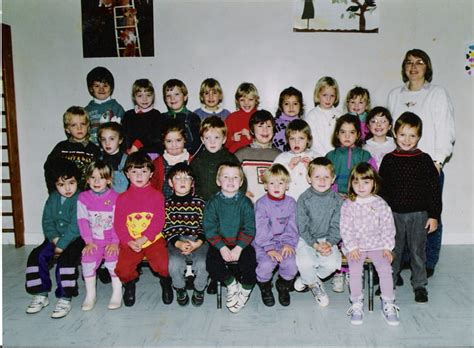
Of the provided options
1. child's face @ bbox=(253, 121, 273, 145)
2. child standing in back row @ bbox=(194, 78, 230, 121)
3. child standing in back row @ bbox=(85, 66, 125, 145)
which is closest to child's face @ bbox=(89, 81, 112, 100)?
child standing in back row @ bbox=(85, 66, 125, 145)

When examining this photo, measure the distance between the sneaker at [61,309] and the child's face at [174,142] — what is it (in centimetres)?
121

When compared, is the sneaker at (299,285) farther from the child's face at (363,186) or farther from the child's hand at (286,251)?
the child's face at (363,186)

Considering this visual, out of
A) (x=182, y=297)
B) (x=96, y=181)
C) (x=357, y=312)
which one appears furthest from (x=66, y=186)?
(x=357, y=312)

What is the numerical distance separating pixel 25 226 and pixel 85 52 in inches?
71.9

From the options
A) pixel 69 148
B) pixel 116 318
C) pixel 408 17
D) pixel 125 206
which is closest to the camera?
pixel 116 318

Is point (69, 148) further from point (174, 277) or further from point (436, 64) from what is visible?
point (436, 64)

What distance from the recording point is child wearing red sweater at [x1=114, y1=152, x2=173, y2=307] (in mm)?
2955

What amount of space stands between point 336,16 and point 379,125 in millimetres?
1405

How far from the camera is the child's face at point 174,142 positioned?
3.26 metres

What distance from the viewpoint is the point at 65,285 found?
2924 mm

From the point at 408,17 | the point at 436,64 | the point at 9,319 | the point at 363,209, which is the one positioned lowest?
the point at 9,319

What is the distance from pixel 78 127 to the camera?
3.41m

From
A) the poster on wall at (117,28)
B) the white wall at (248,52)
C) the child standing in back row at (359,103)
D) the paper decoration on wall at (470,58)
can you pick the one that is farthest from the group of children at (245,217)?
the paper decoration on wall at (470,58)

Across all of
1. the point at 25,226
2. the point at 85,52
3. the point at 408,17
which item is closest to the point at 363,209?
the point at 408,17
